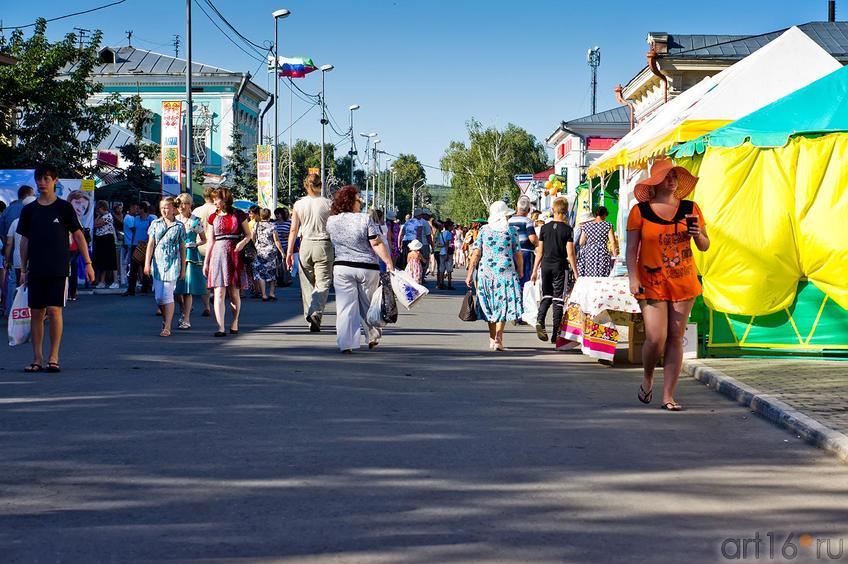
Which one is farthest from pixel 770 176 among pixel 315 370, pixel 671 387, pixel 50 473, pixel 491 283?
pixel 50 473

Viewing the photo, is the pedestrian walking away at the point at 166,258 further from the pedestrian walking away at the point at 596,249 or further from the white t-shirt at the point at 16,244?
the pedestrian walking away at the point at 596,249

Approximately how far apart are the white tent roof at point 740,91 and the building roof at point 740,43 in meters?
26.3

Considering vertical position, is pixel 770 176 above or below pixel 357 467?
above

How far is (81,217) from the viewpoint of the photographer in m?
24.6

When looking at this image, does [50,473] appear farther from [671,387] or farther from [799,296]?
[799,296]

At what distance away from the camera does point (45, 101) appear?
35.4 meters

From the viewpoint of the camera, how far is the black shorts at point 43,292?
37.2 ft

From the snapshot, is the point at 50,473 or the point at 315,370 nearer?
the point at 50,473

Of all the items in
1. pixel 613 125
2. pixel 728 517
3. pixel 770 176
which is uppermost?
pixel 613 125

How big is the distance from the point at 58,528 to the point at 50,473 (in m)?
1.30

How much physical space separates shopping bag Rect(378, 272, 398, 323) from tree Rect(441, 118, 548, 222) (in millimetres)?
107809

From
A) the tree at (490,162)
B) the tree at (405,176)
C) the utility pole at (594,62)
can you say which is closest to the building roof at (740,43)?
the utility pole at (594,62)

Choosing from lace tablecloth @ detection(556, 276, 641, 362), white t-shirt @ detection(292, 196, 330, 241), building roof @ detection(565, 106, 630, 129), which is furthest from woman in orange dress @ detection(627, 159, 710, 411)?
building roof @ detection(565, 106, 630, 129)

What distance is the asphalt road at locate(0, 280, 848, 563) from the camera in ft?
17.3
